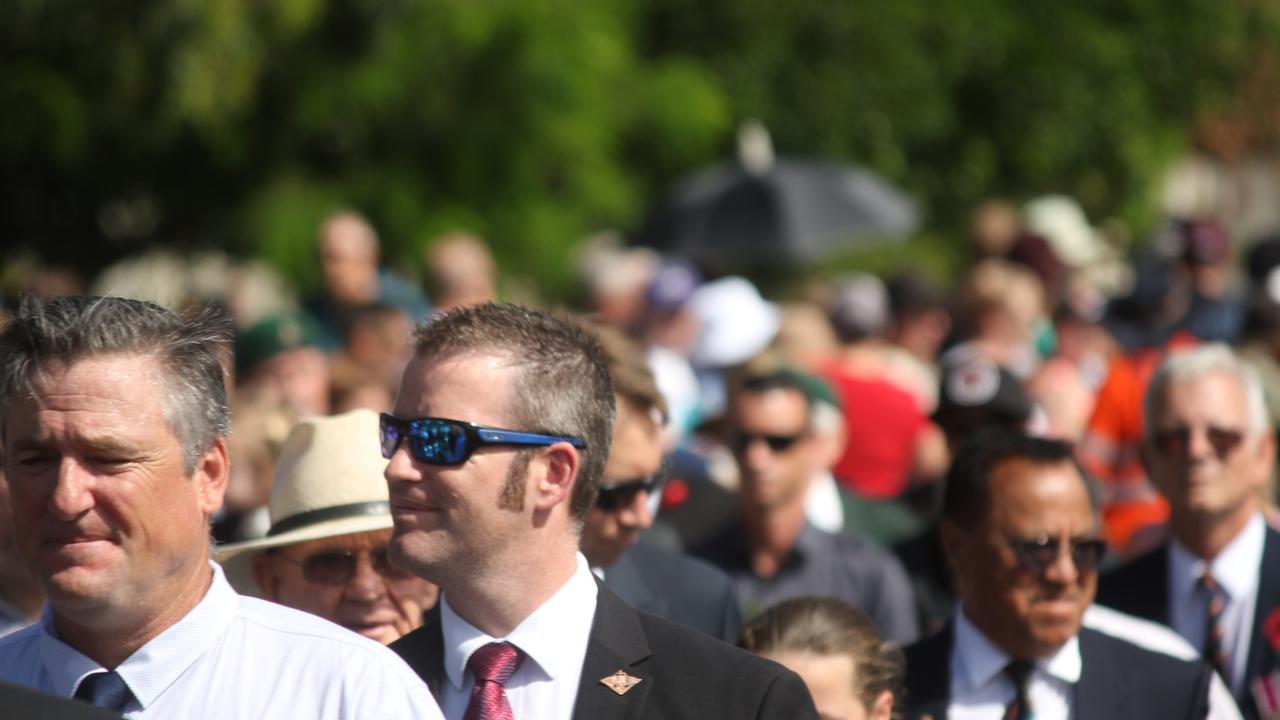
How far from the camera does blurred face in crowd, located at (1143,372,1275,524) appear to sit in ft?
18.1

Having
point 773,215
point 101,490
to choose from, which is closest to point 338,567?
point 101,490

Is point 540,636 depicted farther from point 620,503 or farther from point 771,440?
point 771,440

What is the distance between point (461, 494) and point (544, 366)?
30 centimetres

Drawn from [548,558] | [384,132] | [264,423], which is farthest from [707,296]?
[548,558]

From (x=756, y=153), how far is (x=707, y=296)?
4.09m

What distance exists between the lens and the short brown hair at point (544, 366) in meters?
3.49

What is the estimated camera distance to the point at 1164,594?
546 centimetres

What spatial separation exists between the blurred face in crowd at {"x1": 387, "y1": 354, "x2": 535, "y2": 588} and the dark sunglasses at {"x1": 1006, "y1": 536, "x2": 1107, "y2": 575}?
64.4 inches

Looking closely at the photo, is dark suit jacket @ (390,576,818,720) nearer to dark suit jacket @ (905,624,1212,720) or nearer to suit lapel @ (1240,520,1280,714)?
dark suit jacket @ (905,624,1212,720)

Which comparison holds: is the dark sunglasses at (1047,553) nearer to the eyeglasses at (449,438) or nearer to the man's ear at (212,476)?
the eyeglasses at (449,438)

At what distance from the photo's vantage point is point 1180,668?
4512 millimetres

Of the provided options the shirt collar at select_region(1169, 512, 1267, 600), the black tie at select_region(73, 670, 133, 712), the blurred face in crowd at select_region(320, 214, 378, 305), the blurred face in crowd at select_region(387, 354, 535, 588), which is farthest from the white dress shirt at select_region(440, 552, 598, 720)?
the blurred face in crowd at select_region(320, 214, 378, 305)

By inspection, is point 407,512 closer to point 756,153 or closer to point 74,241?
point 74,241

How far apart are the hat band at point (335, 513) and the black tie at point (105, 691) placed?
4.33 feet
